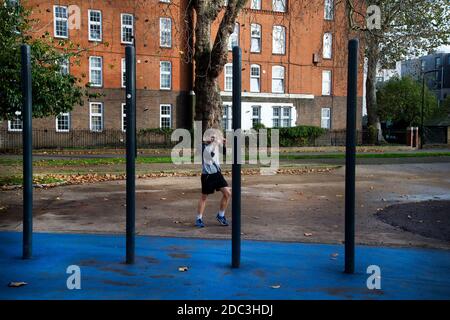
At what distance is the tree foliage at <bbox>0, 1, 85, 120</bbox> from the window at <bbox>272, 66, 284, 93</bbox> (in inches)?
1177

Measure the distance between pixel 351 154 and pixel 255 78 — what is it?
126 feet

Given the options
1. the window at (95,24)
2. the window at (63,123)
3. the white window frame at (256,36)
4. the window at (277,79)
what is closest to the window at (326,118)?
the window at (277,79)

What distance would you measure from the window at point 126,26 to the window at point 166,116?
18.7ft

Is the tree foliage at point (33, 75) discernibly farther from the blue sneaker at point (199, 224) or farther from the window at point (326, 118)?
the window at point (326, 118)

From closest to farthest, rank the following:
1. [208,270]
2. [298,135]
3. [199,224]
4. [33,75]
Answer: [208,270] → [199,224] → [33,75] → [298,135]

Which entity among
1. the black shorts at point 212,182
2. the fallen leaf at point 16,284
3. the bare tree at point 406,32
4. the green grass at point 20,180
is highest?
the bare tree at point 406,32

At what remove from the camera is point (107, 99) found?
3834cm

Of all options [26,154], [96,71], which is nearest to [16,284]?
[26,154]

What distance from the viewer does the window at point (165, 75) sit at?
4028 cm

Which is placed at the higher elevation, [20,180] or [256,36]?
[256,36]

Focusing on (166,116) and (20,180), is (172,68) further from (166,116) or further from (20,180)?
(20,180)

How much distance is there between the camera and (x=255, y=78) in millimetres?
43688

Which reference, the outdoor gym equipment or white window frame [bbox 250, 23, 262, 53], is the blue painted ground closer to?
the outdoor gym equipment

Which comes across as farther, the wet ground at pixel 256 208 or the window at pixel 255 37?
the window at pixel 255 37
